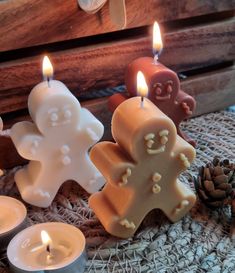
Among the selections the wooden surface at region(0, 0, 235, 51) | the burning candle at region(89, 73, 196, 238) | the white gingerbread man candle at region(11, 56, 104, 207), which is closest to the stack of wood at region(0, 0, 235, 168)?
the wooden surface at region(0, 0, 235, 51)

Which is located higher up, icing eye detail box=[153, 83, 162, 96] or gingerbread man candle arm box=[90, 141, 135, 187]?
icing eye detail box=[153, 83, 162, 96]

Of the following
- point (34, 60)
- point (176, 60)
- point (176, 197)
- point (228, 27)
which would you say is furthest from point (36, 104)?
point (228, 27)

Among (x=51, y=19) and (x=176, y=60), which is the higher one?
(x=51, y=19)

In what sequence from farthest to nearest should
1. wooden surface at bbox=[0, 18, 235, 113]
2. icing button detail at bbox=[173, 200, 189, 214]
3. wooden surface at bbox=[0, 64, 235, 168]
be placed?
wooden surface at bbox=[0, 64, 235, 168] → wooden surface at bbox=[0, 18, 235, 113] → icing button detail at bbox=[173, 200, 189, 214]

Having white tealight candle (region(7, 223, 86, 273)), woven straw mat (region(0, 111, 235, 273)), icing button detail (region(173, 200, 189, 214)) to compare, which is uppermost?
white tealight candle (region(7, 223, 86, 273))

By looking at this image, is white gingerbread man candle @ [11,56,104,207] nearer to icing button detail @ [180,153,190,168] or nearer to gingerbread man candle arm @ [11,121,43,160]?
gingerbread man candle arm @ [11,121,43,160]

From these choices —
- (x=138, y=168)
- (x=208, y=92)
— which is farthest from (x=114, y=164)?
(x=208, y=92)

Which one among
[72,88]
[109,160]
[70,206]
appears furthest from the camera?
[72,88]

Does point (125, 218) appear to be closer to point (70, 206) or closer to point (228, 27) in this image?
point (70, 206)

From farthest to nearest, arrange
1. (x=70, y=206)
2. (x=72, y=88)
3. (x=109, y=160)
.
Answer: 1. (x=72, y=88)
2. (x=70, y=206)
3. (x=109, y=160)
